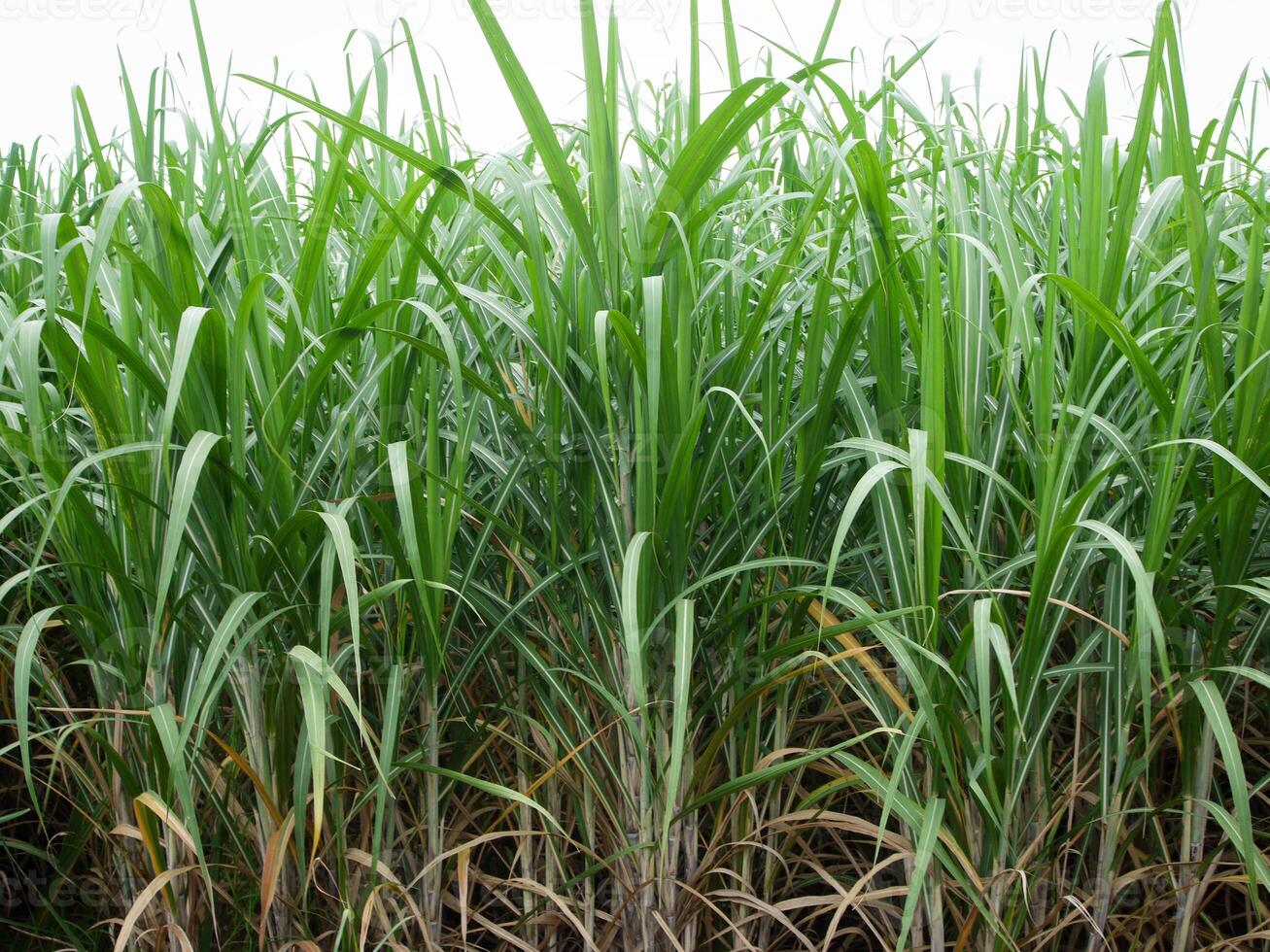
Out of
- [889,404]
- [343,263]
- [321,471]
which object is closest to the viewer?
[889,404]

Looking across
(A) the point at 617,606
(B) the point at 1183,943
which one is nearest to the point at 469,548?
(A) the point at 617,606

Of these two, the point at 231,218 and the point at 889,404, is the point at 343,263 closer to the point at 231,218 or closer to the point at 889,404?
the point at 231,218

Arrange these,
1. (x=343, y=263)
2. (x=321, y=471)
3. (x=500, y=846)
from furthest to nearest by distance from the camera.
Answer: (x=343, y=263)
(x=500, y=846)
(x=321, y=471)

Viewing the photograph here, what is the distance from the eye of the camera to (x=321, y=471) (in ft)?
3.40

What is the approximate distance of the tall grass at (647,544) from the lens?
80cm

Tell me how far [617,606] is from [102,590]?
0.48 m

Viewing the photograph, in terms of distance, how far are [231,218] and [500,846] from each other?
717 mm

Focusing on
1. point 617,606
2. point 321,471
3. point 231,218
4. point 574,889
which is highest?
point 231,218

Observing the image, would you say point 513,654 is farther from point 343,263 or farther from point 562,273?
point 343,263

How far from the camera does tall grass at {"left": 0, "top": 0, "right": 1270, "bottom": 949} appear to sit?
803 millimetres

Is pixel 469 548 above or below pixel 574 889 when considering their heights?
above

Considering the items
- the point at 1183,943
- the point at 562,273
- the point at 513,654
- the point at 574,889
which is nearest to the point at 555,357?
the point at 562,273

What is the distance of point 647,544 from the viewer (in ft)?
2.78

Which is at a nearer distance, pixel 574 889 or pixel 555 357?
pixel 555 357
